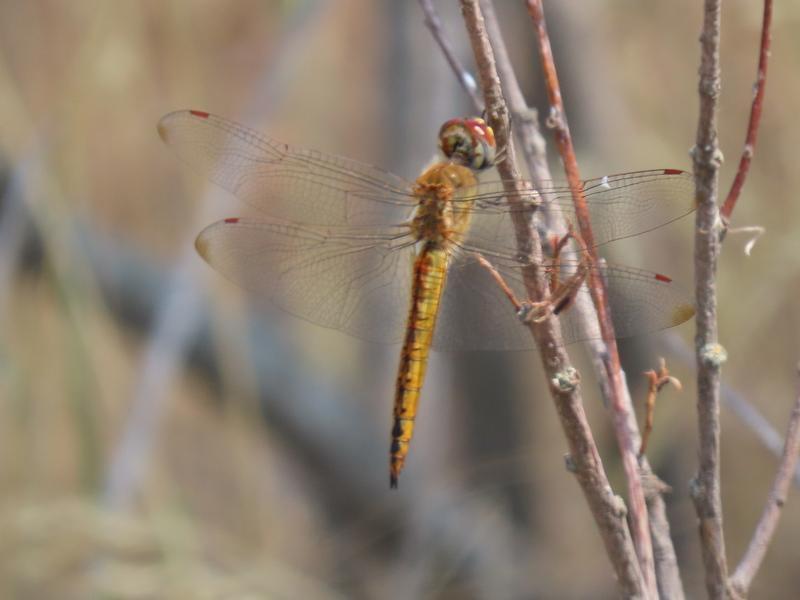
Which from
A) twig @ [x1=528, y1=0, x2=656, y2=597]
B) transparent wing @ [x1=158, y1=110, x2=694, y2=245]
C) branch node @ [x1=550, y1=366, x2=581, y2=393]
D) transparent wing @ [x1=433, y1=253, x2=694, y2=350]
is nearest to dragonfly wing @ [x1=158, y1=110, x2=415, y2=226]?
transparent wing @ [x1=158, y1=110, x2=694, y2=245]

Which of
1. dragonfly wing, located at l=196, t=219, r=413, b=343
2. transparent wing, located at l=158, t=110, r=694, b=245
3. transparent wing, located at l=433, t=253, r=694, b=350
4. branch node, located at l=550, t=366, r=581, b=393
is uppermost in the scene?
transparent wing, located at l=158, t=110, r=694, b=245

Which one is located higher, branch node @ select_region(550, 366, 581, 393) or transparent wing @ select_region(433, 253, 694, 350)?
transparent wing @ select_region(433, 253, 694, 350)

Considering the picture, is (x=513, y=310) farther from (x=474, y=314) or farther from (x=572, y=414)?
(x=572, y=414)

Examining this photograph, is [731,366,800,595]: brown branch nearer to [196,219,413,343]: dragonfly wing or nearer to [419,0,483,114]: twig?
[419,0,483,114]: twig

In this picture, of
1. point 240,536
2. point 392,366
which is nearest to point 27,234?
point 392,366

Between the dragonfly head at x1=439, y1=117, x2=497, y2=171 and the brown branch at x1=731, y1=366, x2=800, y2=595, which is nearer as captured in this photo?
the brown branch at x1=731, y1=366, x2=800, y2=595

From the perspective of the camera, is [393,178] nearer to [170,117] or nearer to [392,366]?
[170,117]

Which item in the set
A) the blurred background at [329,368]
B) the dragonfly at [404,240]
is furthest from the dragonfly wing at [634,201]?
the blurred background at [329,368]
